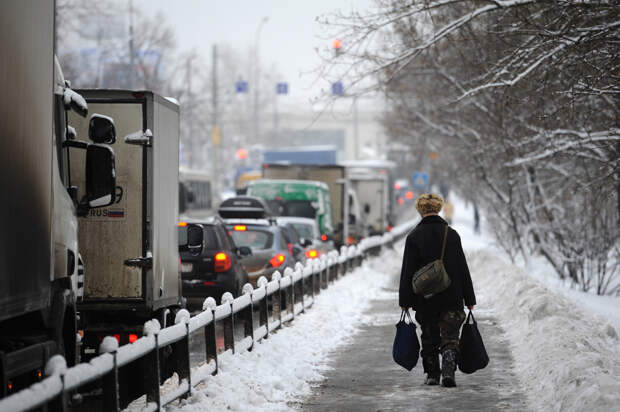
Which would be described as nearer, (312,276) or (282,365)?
(282,365)

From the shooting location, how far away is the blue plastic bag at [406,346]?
33.5ft

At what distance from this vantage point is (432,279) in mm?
9969

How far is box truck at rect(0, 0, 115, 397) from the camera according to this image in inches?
238

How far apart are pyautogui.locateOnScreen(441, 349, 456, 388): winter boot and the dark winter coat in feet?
1.33

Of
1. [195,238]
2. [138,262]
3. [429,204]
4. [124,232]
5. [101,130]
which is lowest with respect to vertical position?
[138,262]

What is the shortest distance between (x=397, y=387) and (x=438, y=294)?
1.08m

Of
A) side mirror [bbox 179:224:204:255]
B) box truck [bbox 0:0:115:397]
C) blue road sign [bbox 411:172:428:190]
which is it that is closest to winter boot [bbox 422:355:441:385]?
side mirror [bbox 179:224:204:255]

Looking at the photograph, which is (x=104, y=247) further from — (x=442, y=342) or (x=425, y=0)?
(x=425, y=0)

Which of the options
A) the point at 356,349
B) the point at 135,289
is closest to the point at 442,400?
the point at 135,289

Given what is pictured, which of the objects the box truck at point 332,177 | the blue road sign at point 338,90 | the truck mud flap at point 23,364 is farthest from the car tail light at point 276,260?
the box truck at point 332,177

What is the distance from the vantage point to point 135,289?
34.1 ft

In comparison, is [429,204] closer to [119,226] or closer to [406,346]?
[406,346]

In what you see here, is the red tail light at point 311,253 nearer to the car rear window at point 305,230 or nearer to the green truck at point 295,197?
the car rear window at point 305,230

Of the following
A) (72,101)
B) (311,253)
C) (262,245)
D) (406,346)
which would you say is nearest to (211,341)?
(406,346)
